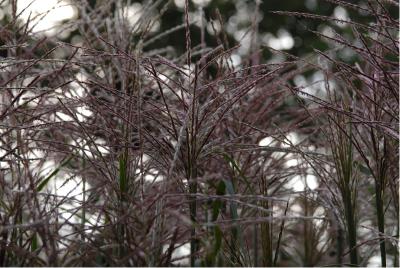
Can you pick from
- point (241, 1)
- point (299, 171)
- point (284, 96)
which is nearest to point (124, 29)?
point (284, 96)

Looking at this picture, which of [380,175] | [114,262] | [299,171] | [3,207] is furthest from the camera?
[299,171]

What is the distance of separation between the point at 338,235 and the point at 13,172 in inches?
57.2

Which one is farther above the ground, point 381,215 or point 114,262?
point 381,215

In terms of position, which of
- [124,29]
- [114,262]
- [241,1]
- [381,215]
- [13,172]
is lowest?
[114,262]

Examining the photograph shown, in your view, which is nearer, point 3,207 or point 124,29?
point 3,207

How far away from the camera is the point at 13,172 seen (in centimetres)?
184

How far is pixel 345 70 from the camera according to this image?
1.70 metres

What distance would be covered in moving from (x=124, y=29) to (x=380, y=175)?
1.05m

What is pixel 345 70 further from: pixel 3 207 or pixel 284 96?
pixel 3 207

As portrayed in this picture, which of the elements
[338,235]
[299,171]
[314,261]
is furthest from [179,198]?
[314,261]

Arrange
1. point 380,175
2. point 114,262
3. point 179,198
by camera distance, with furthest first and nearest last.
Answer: point 380,175, point 179,198, point 114,262

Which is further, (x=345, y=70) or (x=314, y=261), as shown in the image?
(x=314, y=261)

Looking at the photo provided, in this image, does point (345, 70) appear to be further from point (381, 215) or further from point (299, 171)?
point (299, 171)

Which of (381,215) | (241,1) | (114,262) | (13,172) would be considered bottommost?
(114,262)
